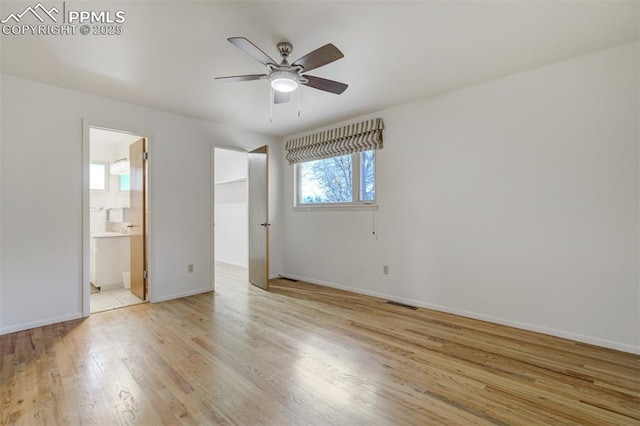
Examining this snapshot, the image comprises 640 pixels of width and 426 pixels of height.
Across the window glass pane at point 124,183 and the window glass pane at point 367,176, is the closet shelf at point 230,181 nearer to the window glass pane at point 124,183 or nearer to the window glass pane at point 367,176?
the window glass pane at point 124,183

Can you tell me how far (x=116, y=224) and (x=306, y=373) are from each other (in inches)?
199

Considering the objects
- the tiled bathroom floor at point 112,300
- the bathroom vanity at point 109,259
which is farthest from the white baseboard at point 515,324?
the bathroom vanity at point 109,259

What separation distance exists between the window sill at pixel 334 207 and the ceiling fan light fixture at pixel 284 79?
215 cm

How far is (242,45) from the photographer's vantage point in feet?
6.15

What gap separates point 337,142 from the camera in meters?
4.32

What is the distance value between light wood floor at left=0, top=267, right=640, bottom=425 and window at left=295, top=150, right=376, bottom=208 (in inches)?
69.3

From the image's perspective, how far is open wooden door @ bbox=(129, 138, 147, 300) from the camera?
3.87 meters

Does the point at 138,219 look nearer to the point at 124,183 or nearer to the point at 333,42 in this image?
the point at 124,183

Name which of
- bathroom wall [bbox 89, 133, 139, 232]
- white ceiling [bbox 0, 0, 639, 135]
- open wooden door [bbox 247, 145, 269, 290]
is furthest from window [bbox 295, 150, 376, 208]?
bathroom wall [bbox 89, 133, 139, 232]

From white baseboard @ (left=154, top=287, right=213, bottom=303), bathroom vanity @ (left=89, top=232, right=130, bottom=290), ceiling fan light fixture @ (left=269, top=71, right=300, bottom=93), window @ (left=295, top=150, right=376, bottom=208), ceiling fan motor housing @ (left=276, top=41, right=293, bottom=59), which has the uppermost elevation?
ceiling fan motor housing @ (left=276, top=41, right=293, bottom=59)

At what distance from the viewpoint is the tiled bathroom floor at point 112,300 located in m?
3.59

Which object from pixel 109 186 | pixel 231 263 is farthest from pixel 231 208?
pixel 109 186

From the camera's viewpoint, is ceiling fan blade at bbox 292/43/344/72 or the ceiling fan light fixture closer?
ceiling fan blade at bbox 292/43/344/72

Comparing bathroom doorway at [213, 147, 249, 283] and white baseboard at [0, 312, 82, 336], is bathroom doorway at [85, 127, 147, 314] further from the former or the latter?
bathroom doorway at [213, 147, 249, 283]
